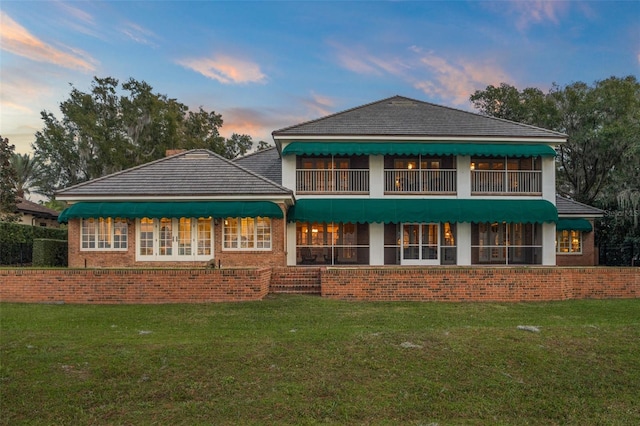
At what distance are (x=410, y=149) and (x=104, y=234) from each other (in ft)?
46.6

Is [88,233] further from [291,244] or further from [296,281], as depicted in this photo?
[296,281]

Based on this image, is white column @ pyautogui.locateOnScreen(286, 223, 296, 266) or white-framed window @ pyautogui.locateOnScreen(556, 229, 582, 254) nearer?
white column @ pyautogui.locateOnScreen(286, 223, 296, 266)

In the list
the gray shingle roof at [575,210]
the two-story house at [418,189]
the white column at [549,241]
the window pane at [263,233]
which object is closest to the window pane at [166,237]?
the window pane at [263,233]

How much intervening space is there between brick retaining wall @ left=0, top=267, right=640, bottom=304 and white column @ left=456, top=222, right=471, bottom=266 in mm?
6908

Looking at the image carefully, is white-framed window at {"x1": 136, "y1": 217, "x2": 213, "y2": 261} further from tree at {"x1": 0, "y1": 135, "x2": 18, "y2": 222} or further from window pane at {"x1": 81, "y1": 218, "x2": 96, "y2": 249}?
tree at {"x1": 0, "y1": 135, "x2": 18, "y2": 222}

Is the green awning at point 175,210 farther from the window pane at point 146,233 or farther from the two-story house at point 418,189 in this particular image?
the two-story house at point 418,189

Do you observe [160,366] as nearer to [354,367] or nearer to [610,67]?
[354,367]

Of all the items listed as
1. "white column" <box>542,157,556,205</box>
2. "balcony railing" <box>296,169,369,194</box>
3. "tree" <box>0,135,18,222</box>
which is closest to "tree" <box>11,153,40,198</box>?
"tree" <box>0,135,18,222</box>

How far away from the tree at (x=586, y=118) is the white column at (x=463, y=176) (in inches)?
351

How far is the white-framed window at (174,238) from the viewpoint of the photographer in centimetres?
1891

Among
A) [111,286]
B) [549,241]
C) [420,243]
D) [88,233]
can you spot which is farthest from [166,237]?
[549,241]

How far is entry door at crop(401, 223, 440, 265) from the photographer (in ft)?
70.1

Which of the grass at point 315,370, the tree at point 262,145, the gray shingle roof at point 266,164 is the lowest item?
the grass at point 315,370

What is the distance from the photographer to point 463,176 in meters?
21.5
